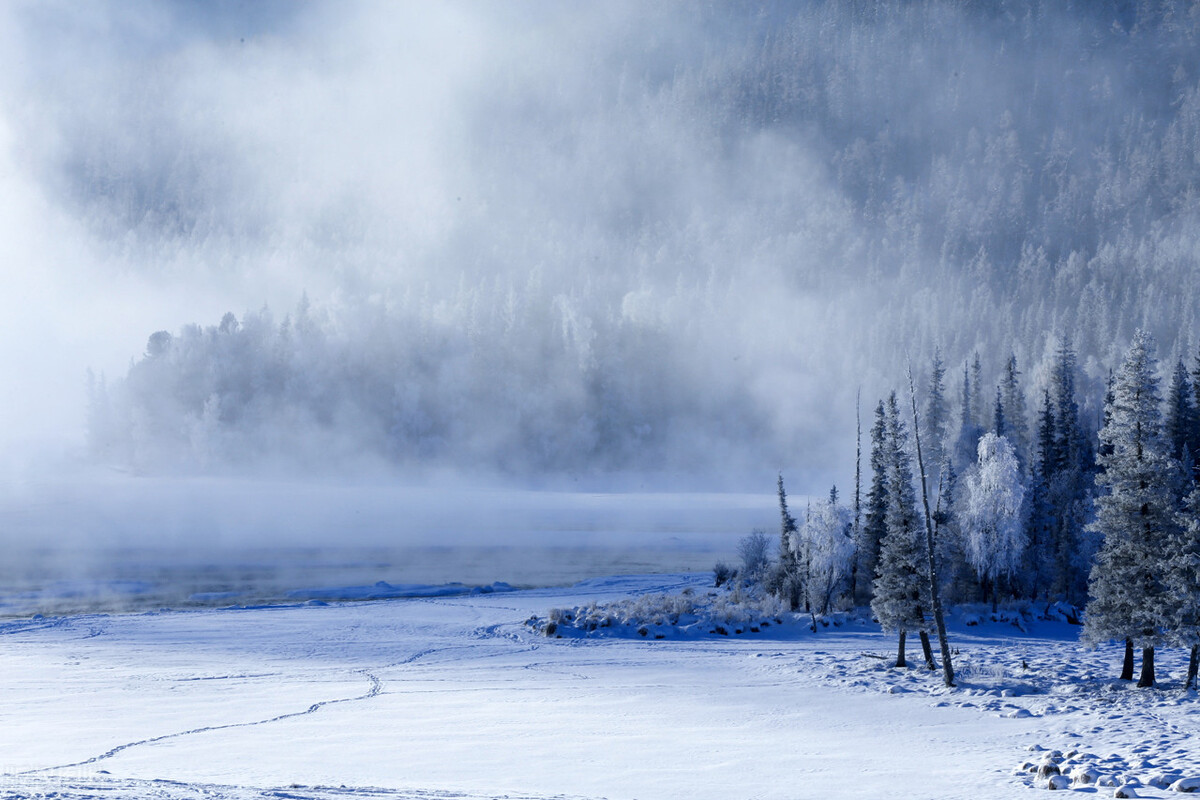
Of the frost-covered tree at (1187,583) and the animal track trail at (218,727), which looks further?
the frost-covered tree at (1187,583)

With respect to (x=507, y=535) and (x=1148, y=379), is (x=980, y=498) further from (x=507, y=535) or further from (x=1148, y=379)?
(x=507, y=535)

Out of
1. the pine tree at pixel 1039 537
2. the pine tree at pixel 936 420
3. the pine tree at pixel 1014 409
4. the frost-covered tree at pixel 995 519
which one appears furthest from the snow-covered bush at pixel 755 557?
the pine tree at pixel 1014 409

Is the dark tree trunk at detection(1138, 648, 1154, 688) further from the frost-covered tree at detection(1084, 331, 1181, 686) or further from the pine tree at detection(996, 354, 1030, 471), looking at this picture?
the pine tree at detection(996, 354, 1030, 471)

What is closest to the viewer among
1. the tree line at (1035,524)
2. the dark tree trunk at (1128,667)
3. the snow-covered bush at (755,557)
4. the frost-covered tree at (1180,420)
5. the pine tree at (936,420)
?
the tree line at (1035,524)

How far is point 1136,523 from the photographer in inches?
974

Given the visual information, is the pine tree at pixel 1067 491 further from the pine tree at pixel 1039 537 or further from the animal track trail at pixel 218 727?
the animal track trail at pixel 218 727

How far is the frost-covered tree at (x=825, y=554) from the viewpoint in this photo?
148 ft

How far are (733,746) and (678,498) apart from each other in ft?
406

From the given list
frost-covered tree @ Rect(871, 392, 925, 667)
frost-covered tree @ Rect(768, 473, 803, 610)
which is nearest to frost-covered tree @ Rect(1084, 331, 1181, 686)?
frost-covered tree @ Rect(871, 392, 925, 667)

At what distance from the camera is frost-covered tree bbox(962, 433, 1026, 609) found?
49.1 meters

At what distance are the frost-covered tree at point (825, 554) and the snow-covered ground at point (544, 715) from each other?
253 inches

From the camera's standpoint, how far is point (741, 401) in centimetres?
16500

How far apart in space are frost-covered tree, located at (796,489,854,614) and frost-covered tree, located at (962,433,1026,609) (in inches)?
337

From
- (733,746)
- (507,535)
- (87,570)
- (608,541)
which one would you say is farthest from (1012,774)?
(507,535)
